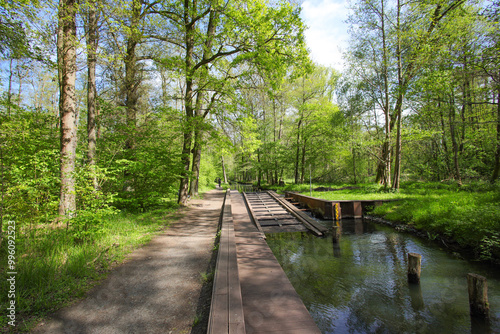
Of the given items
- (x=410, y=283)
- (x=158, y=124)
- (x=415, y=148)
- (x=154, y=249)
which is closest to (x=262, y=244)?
(x=154, y=249)

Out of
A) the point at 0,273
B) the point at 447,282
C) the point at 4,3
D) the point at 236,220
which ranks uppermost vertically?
the point at 4,3

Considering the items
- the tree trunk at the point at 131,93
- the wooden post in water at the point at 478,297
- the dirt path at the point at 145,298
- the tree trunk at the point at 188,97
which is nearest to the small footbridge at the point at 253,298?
the dirt path at the point at 145,298

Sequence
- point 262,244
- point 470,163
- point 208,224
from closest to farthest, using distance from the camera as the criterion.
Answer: point 262,244, point 208,224, point 470,163

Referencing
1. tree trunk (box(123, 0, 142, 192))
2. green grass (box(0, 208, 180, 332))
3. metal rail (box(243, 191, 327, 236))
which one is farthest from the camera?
metal rail (box(243, 191, 327, 236))

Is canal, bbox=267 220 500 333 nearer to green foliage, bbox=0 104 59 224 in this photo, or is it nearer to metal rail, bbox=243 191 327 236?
metal rail, bbox=243 191 327 236

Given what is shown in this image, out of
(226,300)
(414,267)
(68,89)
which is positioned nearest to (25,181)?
(68,89)

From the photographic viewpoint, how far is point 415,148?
Result: 20781 millimetres

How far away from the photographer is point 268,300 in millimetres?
3090

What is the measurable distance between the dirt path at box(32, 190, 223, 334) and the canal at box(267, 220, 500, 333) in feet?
7.38

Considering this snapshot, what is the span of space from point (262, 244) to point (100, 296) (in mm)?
3557

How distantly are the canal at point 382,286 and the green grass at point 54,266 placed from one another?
383cm

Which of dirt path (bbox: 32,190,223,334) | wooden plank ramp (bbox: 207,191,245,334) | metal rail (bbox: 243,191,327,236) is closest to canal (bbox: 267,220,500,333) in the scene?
metal rail (bbox: 243,191,327,236)

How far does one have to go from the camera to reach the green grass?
272 centimetres

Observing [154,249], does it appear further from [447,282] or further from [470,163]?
[470,163]
